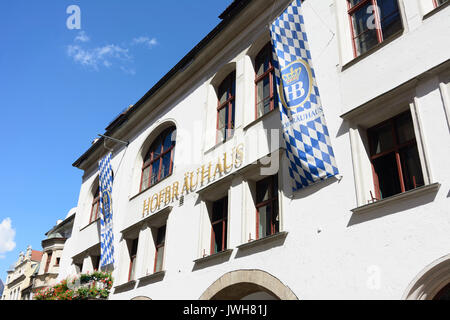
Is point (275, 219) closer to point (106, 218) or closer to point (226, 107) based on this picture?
point (226, 107)

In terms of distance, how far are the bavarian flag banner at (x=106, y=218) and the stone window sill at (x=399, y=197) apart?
10586 mm

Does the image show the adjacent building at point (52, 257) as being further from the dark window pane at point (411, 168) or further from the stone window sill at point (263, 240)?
the dark window pane at point (411, 168)

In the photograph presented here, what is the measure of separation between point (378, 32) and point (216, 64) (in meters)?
6.38

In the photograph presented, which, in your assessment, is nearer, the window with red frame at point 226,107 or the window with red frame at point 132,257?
the window with red frame at point 226,107

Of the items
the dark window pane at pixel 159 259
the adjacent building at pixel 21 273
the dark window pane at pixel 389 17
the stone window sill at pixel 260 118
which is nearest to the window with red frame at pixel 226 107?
the stone window sill at pixel 260 118

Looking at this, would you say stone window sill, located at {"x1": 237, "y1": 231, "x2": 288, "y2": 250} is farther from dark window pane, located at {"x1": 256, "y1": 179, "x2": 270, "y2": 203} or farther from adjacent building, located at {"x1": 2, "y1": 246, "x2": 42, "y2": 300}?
adjacent building, located at {"x1": 2, "y1": 246, "x2": 42, "y2": 300}

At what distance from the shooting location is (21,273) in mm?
53250

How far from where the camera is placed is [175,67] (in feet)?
54.2

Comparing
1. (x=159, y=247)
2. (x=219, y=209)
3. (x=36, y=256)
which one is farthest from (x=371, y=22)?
(x=36, y=256)

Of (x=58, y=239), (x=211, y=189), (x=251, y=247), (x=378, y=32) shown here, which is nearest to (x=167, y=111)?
(x=211, y=189)

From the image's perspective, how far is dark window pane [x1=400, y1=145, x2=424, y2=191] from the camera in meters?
7.88

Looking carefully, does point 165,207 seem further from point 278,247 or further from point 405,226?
point 405,226

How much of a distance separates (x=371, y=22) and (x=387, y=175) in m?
3.51

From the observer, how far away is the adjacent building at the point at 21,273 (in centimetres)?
5072
